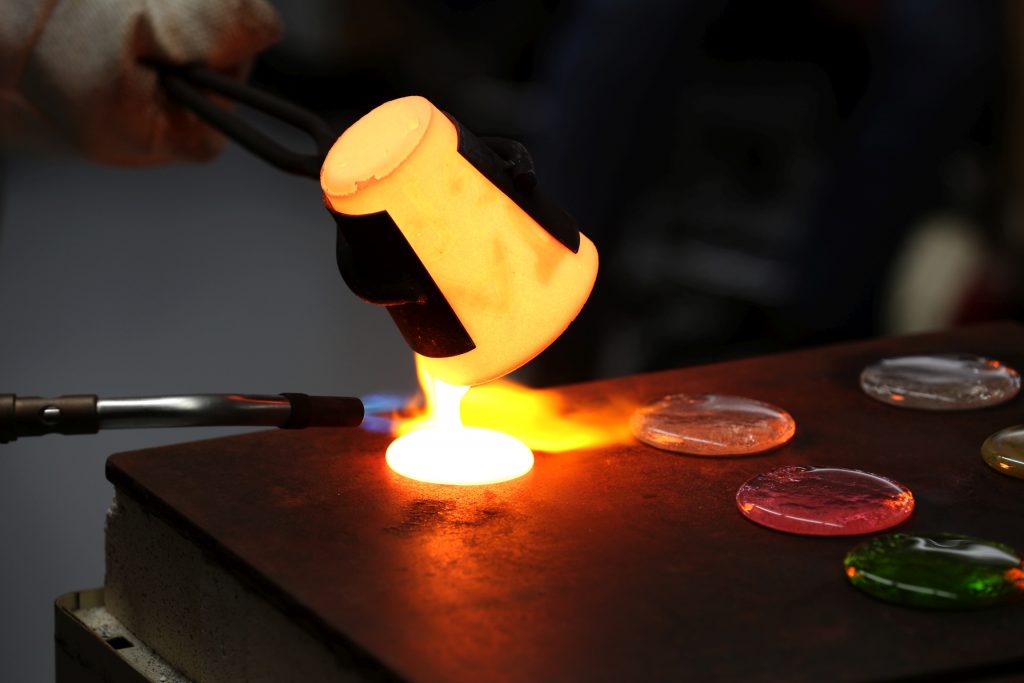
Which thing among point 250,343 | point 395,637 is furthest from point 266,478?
point 250,343

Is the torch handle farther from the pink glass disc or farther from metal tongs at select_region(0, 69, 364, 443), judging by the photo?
the pink glass disc

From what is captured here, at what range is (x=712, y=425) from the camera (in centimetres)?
104

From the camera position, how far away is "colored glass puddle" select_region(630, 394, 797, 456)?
100cm

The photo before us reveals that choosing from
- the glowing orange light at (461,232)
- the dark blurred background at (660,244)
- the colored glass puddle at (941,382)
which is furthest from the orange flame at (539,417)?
the dark blurred background at (660,244)

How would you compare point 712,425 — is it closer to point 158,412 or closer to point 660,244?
point 158,412

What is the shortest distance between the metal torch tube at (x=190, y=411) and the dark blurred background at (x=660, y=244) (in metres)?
0.83

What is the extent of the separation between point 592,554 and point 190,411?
0.28m

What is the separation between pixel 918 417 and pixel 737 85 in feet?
6.77

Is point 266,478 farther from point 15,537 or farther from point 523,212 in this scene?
point 15,537

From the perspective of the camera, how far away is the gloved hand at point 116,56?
125cm

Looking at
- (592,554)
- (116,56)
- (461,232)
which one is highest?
(116,56)

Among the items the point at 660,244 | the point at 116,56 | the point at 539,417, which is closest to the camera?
the point at 539,417

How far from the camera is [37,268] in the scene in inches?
137

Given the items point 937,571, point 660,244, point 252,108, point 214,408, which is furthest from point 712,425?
point 660,244
